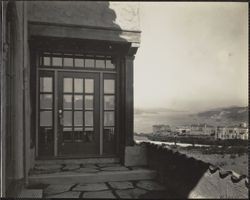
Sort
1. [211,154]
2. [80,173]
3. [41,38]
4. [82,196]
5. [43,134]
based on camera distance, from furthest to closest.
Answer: [43,134] < [41,38] < [80,173] < [82,196] < [211,154]

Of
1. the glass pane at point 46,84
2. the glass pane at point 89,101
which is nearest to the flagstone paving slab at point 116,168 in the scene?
the glass pane at point 89,101

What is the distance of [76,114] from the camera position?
620 cm

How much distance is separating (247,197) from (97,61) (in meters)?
4.57

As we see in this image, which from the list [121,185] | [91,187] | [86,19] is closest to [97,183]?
[91,187]

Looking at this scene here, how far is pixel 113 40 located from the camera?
5.70m

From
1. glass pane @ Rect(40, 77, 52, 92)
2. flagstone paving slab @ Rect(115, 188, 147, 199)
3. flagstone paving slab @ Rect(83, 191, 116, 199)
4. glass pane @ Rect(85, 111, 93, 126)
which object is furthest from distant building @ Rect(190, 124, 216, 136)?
glass pane @ Rect(40, 77, 52, 92)

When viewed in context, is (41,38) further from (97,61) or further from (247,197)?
(247,197)

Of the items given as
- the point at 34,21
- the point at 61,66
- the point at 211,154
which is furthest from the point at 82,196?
the point at 34,21

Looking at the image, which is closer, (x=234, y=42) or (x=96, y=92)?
(x=234, y=42)

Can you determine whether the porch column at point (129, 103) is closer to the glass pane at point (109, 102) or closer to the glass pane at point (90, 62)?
the glass pane at point (109, 102)

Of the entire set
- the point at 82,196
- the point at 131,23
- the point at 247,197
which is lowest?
the point at 82,196

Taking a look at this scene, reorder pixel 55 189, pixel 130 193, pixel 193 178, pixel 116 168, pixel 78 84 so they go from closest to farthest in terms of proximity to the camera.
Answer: pixel 193 178
pixel 130 193
pixel 55 189
pixel 116 168
pixel 78 84

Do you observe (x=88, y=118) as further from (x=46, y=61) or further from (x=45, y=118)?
(x=46, y=61)

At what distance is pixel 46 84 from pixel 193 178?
3.88m
